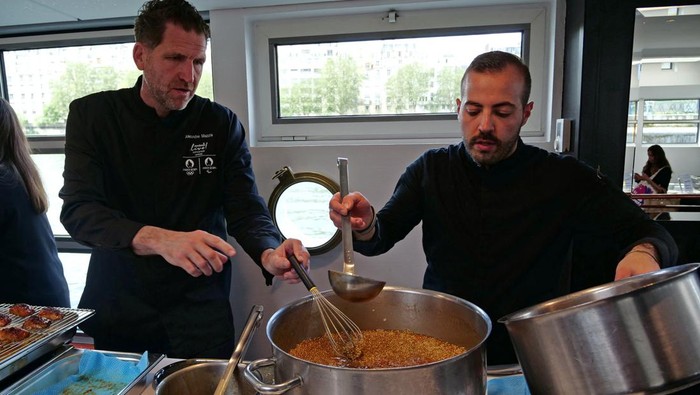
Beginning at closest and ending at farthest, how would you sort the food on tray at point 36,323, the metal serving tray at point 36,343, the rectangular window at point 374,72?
the metal serving tray at point 36,343 < the food on tray at point 36,323 < the rectangular window at point 374,72

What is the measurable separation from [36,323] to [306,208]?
113 centimetres

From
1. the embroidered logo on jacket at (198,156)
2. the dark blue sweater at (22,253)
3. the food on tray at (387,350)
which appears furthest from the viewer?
the dark blue sweater at (22,253)

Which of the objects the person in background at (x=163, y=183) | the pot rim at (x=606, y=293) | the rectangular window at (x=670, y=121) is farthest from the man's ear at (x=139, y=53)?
the rectangular window at (x=670, y=121)

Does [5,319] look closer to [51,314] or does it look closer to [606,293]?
[51,314]

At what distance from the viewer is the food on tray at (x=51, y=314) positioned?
1181 mm

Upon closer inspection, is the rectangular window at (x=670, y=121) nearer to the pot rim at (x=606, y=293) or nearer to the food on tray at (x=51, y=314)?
the pot rim at (x=606, y=293)

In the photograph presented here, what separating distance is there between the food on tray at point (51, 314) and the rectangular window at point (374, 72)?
3.98ft

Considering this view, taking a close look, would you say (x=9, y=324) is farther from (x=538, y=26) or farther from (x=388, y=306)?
(x=538, y=26)

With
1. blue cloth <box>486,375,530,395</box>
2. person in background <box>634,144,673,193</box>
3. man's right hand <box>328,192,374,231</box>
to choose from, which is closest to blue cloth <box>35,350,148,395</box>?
man's right hand <box>328,192,374,231</box>

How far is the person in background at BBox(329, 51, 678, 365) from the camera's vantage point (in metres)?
1.25

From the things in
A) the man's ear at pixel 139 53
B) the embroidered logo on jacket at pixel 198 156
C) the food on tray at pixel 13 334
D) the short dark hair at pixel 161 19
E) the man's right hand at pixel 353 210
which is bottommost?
the food on tray at pixel 13 334

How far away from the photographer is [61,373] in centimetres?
103

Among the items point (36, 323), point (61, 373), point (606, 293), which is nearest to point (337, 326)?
point (606, 293)

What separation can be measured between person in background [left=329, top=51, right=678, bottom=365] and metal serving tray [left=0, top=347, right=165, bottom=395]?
60cm
